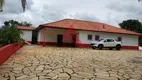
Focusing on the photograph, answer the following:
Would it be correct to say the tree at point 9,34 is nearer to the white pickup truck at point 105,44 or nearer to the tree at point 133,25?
the white pickup truck at point 105,44

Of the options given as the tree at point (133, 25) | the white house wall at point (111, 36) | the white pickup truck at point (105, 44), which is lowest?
the white pickup truck at point (105, 44)

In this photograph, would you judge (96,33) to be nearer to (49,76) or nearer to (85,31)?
(85,31)

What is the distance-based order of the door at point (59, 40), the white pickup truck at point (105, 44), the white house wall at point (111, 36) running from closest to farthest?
1. the white pickup truck at point (105, 44)
2. the white house wall at point (111, 36)
3. the door at point (59, 40)

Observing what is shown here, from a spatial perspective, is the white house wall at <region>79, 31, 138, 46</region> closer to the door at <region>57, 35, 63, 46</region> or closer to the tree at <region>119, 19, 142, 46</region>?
the door at <region>57, 35, 63, 46</region>

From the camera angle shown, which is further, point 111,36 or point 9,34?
point 111,36

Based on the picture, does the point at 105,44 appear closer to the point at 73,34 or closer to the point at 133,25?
the point at 73,34

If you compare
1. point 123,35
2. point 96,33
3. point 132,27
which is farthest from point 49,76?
point 132,27

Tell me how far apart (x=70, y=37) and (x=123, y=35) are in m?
9.35

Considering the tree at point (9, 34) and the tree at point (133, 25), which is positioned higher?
the tree at point (133, 25)

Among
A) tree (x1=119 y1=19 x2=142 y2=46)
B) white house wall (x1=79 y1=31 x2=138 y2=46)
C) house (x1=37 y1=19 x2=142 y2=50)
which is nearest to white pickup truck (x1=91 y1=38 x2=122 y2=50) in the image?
white house wall (x1=79 y1=31 x2=138 y2=46)

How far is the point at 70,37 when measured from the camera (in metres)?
29.4

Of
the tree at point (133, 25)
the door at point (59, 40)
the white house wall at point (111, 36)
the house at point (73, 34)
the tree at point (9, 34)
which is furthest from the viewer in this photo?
the tree at point (133, 25)

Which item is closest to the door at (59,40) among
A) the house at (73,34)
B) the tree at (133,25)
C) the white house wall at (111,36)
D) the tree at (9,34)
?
the house at (73,34)

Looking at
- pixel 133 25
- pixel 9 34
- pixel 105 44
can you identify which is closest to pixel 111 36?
pixel 105 44
